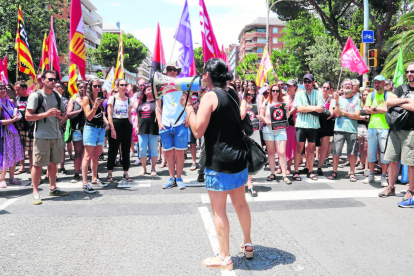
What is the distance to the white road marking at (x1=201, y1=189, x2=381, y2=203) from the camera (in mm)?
5773

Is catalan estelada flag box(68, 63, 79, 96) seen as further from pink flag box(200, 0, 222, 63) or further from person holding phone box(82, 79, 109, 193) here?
pink flag box(200, 0, 222, 63)

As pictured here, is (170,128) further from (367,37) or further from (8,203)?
(367,37)

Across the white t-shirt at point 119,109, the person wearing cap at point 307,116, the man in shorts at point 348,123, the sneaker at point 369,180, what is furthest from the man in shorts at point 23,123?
the sneaker at point 369,180

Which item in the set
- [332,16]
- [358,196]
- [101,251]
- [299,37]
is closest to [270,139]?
[358,196]

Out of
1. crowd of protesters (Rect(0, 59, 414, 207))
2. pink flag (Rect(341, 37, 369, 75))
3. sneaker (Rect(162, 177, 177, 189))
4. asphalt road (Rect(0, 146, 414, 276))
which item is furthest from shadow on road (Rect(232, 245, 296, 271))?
pink flag (Rect(341, 37, 369, 75))

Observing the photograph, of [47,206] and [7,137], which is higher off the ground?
[7,137]

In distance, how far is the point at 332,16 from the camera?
72.0 feet

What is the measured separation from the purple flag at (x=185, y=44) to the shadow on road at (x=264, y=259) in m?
4.63

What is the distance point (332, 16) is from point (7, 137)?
67.9 ft

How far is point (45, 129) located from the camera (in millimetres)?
5656

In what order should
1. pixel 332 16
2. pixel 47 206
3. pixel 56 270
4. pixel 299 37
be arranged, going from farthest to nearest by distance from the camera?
pixel 299 37, pixel 332 16, pixel 47 206, pixel 56 270

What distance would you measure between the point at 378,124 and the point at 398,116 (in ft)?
4.23

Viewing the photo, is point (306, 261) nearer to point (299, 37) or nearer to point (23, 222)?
point (23, 222)

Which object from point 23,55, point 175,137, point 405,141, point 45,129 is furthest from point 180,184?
point 23,55
